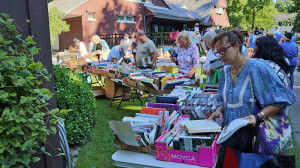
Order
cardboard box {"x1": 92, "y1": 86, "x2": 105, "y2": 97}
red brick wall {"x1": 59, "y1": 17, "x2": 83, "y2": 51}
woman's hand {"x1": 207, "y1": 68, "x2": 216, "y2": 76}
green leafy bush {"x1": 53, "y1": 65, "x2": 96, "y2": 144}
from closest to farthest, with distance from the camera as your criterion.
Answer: green leafy bush {"x1": 53, "y1": 65, "x2": 96, "y2": 144} < woman's hand {"x1": 207, "y1": 68, "x2": 216, "y2": 76} < cardboard box {"x1": 92, "y1": 86, "x2": 105, "y2": 97} < red brick wall {"x1": 59, "y1": 17, "x2": 83, "y2": 51}

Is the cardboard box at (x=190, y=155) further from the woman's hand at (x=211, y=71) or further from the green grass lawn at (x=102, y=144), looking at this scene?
the woman's hand at (x=211, y=71)

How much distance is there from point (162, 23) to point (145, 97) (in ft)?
70.3

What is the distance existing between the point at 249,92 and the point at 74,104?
9.21ft

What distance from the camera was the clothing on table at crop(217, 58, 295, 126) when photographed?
1976mm

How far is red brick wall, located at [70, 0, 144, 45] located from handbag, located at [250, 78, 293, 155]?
1903 cm

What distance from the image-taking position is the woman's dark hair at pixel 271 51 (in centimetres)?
332

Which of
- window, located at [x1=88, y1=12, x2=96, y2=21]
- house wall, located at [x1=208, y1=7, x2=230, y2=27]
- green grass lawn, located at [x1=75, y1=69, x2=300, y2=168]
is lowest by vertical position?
green grass lawn, located at [x1=75, y1=69, x2=300, y2=168]

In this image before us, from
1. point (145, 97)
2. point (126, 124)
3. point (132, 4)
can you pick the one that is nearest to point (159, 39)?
point (132, 4)

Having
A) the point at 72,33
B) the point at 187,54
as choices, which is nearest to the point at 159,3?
the point at 72,33

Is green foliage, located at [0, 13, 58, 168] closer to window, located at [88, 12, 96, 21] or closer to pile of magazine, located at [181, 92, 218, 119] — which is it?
pile of magazine, located at [181, 92, 218, 119]

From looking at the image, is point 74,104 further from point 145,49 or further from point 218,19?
point 218,19

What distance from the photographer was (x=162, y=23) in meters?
27.9

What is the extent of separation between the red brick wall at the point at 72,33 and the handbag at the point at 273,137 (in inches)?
758

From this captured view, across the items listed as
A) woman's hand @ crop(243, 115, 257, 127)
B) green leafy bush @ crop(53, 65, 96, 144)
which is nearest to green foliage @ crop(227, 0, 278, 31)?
green leafy bush @ crop(53, 65, 96, 144)
